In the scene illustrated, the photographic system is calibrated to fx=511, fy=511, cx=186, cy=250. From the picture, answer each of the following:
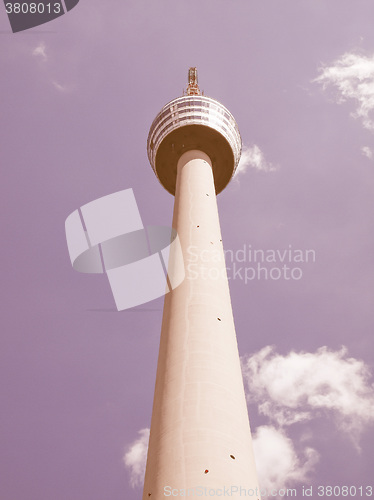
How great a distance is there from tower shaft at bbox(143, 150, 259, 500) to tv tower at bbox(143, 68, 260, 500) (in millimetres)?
33

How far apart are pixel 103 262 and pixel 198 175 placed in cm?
1758

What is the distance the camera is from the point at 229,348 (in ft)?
74.2

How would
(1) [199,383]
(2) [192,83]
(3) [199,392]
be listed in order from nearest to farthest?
(3) [199,392], (1) [199,383], (2) [192,83]

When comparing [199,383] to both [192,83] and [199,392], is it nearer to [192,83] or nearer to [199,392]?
[199,392]

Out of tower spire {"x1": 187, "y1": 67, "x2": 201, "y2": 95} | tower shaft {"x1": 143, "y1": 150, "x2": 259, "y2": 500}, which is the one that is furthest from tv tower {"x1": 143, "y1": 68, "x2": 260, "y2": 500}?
tower spire {"x1": 187, "y1": 67, "x2": 201, "y2": 95}

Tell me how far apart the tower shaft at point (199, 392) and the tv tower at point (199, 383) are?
0.03m

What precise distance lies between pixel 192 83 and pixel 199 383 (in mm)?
43305

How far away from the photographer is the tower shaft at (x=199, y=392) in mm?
16812

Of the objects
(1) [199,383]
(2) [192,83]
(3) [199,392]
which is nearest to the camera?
(3) [199,392]

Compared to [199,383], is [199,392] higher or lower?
lower

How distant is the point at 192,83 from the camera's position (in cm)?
5628

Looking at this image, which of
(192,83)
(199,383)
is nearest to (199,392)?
(199,383)

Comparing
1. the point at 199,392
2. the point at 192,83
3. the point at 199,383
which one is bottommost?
the point at 199,392

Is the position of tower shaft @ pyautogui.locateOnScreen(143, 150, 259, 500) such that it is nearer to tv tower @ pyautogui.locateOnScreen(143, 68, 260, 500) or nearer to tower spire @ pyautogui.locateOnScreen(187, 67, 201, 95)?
tv tower @ pyautogui.locateOnScreen(143, 68, 260, 500)
